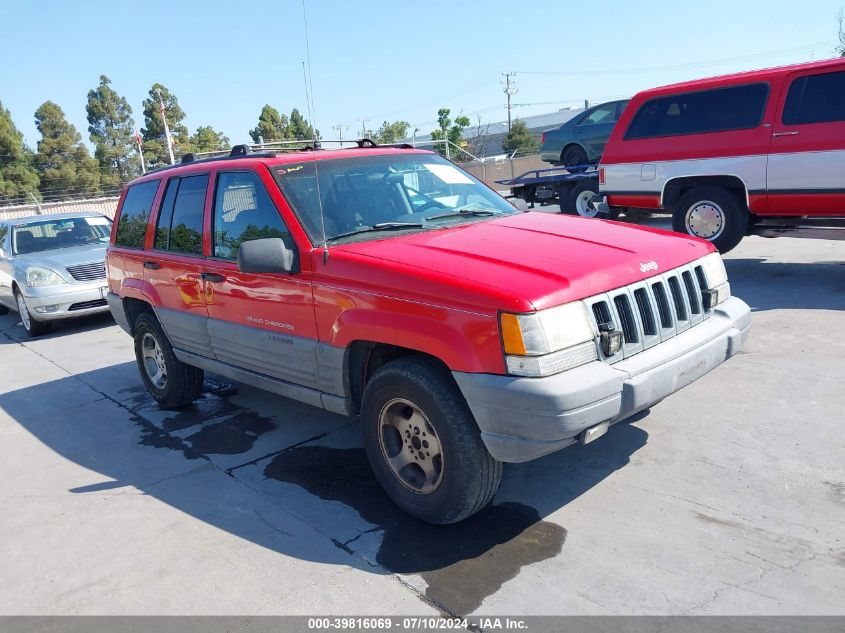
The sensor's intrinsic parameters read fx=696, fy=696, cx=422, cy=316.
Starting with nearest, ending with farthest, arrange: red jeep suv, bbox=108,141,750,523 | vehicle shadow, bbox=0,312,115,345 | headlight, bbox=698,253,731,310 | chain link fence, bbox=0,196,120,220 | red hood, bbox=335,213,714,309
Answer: red jeep suv, bbox=108,141,750,523 → red hood, bbox=335,213,714,309 → headlight, bbox=698,253,731,310 → vehicle shadow, bbox=0,312,115,345 → chain link fence, bbox=0,196,120,220

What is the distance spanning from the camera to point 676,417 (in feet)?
15.1

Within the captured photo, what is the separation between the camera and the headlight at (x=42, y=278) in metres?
9.32

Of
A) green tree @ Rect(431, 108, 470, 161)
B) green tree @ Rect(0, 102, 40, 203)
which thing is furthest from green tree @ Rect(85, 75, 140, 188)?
green tree @ Rect(431, 108, 470, 161)

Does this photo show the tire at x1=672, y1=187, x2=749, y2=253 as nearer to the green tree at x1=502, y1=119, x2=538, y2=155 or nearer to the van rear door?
the van rear door

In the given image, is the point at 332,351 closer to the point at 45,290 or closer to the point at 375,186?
the point at 375,186

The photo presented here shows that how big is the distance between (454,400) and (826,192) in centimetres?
615

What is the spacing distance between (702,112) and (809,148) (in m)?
1.44

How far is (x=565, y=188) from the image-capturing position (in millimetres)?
13211

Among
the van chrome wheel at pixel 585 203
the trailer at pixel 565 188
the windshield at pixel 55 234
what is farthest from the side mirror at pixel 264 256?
the van chrome wheel at pixel 585 203

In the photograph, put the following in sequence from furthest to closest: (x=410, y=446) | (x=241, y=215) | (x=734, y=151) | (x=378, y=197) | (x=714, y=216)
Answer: (x=714, y=216)
(x=734, y=151)
(x=241, y=215)
(x=378, y=197)
(x=410, y=446)

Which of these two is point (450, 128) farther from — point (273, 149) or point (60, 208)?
point (273, 149)

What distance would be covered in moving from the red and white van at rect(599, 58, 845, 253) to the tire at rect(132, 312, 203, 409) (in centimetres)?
622

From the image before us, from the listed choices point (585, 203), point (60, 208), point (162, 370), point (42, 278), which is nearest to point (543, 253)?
point (162, 370)

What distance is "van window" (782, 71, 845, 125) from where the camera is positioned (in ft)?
24.1
